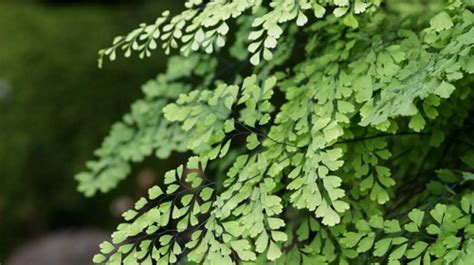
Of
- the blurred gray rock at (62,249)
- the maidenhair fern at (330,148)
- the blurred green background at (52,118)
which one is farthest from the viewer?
the blurred green background at (52,118)

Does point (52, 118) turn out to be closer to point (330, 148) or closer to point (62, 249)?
point (62, 249)

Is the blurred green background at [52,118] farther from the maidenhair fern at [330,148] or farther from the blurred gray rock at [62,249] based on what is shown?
the maidenhair fern at [330,148]

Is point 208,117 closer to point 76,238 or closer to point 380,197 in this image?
point 380,197

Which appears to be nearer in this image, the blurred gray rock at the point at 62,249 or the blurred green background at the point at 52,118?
the blurred gray rock at the point at 62,249

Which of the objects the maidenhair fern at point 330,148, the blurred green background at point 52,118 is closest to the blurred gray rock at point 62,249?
the blurred green background at point 52,118

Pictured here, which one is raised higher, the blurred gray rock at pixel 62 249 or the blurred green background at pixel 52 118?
the blurred green background at pixel 52 118

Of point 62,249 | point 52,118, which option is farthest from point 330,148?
point 52,118

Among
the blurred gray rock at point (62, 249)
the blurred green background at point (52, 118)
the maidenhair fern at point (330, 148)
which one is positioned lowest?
the maidenhair fern at point (330, 148)
